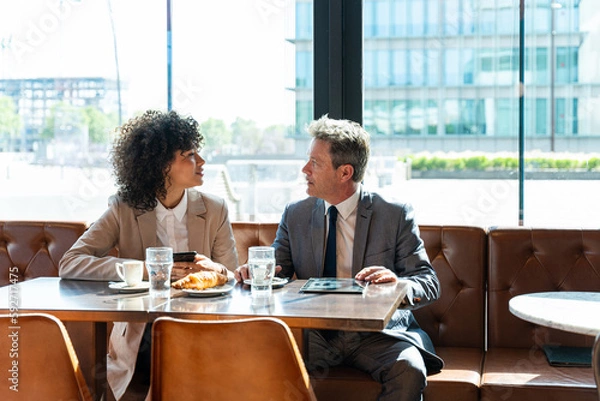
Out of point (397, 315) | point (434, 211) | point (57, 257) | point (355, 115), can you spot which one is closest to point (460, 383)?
point (397, 315)

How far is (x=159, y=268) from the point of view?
232cm

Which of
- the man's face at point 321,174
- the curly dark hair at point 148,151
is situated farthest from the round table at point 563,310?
the curly dark hair at point 148,151

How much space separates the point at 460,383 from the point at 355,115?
158 cm

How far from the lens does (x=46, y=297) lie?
2289mm

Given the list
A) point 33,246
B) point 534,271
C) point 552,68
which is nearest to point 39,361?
point 33,246

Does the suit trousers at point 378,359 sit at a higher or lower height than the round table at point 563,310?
lower

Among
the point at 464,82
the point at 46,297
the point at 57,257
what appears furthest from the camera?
the point at 464,82

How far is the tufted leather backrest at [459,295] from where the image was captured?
320cm

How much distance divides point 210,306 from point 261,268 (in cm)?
26

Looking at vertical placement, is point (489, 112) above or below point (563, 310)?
above

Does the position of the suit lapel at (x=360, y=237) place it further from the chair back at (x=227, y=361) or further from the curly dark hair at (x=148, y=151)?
the chair back at (x=227, y=361)

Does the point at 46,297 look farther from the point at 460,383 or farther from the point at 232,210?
the point at 232,210

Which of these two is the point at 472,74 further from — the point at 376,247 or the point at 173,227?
the point at 173,227

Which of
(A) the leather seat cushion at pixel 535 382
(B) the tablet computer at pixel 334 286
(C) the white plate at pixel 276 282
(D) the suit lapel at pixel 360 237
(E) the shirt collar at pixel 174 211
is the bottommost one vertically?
(A) the leather seat cushion at pixel 535 382
